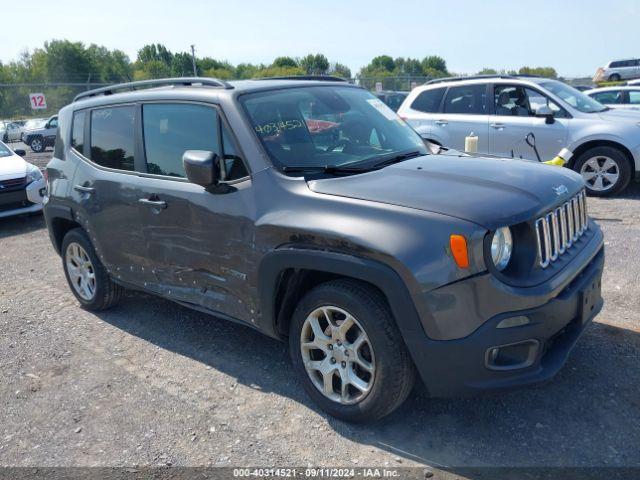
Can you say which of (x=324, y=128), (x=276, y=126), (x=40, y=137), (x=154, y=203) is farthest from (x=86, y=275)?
(x=40, y=137)

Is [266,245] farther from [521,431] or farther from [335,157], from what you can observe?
[521,431]

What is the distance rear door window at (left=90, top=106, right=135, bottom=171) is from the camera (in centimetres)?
431

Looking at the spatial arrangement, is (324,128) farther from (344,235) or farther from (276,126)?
(344,235)

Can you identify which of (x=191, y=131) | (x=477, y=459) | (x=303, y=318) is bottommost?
(x=477, y=459)

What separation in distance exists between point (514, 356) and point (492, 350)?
179 millimetres

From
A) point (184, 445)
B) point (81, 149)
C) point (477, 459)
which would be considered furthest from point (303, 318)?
point (81, 149)

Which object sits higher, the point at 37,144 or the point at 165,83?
the point at 37,144

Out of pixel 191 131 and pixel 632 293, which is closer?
pixel 191 131

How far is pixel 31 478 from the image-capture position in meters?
3.00

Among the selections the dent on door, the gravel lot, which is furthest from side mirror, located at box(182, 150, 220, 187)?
the gravel lot

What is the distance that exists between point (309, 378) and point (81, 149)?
9.70 ft

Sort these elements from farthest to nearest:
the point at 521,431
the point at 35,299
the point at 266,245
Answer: the point at 35,299
the point at 266,245
the point at 521,431

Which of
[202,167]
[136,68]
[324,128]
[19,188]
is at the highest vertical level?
[136,68]

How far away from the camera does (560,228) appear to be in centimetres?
319
